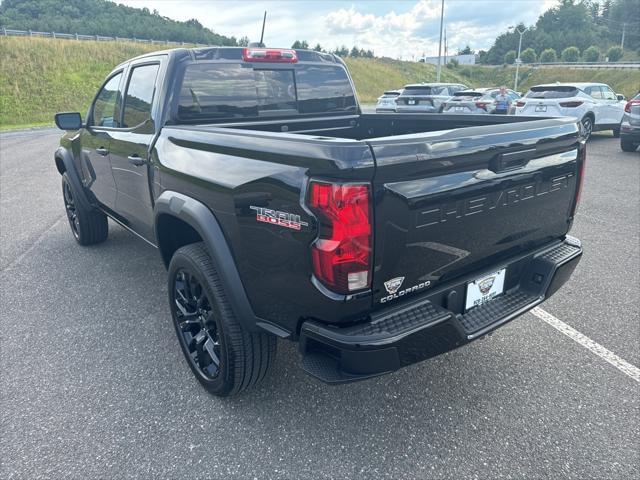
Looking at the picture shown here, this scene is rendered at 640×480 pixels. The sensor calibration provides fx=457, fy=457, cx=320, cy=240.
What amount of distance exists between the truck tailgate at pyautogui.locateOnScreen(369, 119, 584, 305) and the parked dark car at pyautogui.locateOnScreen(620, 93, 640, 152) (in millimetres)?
9758

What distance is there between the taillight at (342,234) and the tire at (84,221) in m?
3.82

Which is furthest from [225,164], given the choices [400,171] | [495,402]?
[495,402]

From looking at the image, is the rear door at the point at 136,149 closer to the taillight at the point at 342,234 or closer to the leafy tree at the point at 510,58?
the taillight at the point at 342,234

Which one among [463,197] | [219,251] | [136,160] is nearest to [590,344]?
[463,197]

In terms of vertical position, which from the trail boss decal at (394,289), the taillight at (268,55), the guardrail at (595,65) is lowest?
the trail boss decal at (394,289)

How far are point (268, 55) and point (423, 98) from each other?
15.4 m

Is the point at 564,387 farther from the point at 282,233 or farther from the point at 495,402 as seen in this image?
the point at 282,233

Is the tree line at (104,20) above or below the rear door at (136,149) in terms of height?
above

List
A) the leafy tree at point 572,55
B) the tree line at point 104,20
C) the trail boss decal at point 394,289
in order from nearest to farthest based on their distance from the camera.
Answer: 1. the trail boss decal at point 394,289
2. the tree line at point 104,20
3. the leafy tree at point 572,55

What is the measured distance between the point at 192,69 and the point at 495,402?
281 centimetres

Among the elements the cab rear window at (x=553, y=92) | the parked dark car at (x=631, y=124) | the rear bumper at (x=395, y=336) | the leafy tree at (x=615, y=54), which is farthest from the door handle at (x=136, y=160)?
the leafy tree at (x=615, y=54)

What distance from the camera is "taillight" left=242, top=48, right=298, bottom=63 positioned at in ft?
10.9

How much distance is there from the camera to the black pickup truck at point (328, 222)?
185 centimetres

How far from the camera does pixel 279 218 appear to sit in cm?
195
